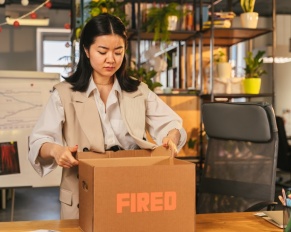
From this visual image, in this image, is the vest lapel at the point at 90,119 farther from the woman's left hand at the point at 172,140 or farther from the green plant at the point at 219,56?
the green plant at the point at 219,56

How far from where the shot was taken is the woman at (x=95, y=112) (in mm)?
1579

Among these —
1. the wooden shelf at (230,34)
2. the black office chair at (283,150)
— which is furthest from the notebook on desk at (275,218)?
the black office chair at (283,150)

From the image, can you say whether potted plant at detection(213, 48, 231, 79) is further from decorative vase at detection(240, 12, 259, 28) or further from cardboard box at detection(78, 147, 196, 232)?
cardboard box at detection(78, 147, 196, 232)

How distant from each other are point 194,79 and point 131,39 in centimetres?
77

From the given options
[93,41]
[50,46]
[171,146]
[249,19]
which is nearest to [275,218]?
[171,146]

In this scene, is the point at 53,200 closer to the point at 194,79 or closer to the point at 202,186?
the point at 194,79

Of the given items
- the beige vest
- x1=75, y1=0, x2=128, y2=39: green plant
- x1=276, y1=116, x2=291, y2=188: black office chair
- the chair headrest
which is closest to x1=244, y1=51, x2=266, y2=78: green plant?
x1=276, y1=116, x2=291, y2=188: black office chair

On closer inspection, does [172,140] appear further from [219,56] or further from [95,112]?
[219,56]

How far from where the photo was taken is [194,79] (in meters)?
4.87

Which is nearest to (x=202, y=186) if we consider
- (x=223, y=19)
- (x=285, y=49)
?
(x=223, y=19)

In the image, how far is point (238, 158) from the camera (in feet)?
7.32

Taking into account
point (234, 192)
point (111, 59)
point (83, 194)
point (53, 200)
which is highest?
point (111, 59)

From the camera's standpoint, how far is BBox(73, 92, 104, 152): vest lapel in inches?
61.7

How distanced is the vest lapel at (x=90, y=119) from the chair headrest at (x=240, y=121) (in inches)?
32.4
